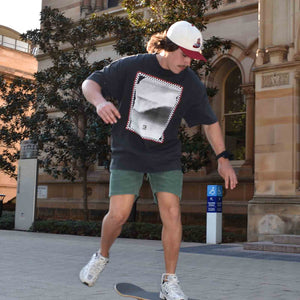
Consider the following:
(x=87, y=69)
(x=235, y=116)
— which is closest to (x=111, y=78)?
(x=87, y=69)

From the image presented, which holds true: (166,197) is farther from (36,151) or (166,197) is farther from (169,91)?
(36,151)

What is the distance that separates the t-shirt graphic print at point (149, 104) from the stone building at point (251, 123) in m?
9.49

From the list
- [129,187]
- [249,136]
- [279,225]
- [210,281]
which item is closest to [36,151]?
[249,136]

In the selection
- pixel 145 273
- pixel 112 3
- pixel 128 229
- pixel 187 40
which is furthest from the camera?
pixel 112 3

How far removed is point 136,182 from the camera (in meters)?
4.63

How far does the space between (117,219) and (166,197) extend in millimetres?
423

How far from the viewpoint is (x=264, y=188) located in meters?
14.1

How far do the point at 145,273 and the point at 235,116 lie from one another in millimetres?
12537

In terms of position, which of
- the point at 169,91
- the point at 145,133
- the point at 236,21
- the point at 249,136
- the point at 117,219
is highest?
the point at 236,21

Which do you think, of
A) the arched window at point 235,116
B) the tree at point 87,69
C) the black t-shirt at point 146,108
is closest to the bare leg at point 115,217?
the black t-shirt at point 146,108

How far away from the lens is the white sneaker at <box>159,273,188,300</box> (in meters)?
4.33

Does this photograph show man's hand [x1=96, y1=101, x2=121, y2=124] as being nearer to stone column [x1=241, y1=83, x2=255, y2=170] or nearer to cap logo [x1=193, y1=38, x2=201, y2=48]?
cap logo [x1=193, y1=38, x2=201, y2=48]

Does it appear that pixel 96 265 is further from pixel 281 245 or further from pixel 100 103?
pixel 281 245

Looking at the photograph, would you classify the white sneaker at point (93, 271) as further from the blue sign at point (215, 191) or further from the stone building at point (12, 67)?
the stone building at point (12, 67)
